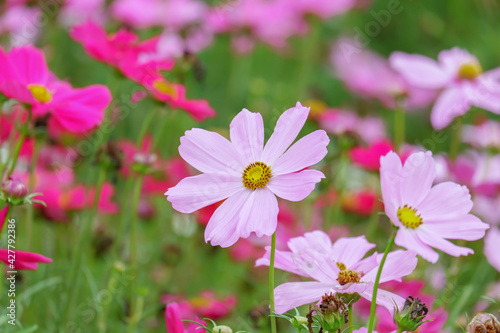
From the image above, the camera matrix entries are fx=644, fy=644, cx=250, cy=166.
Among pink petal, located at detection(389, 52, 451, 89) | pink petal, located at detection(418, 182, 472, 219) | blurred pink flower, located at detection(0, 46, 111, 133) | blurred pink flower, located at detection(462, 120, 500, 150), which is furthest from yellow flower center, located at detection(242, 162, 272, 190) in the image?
blurred pink flower, located at detection(462, 120, 500, 150)

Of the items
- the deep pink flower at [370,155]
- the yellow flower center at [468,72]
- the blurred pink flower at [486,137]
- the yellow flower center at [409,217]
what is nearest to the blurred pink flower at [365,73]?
the blurred pink flower at [486,137]

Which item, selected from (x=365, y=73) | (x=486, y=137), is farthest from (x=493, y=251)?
(x=365, y=73)

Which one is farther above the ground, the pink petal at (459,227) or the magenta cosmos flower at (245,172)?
Result: the magenta cosmos flower at (245,172)

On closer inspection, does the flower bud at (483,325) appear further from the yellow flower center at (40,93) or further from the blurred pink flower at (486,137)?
the blurred pink flower at (486,137)

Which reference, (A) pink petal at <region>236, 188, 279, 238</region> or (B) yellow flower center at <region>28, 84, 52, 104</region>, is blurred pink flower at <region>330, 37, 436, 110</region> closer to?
(B) yellow flower center at <region>28, 84, 52, 104</region>

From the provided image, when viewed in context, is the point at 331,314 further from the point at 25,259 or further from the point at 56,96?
the point at 56,96

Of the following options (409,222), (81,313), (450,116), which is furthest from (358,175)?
(409,222)
